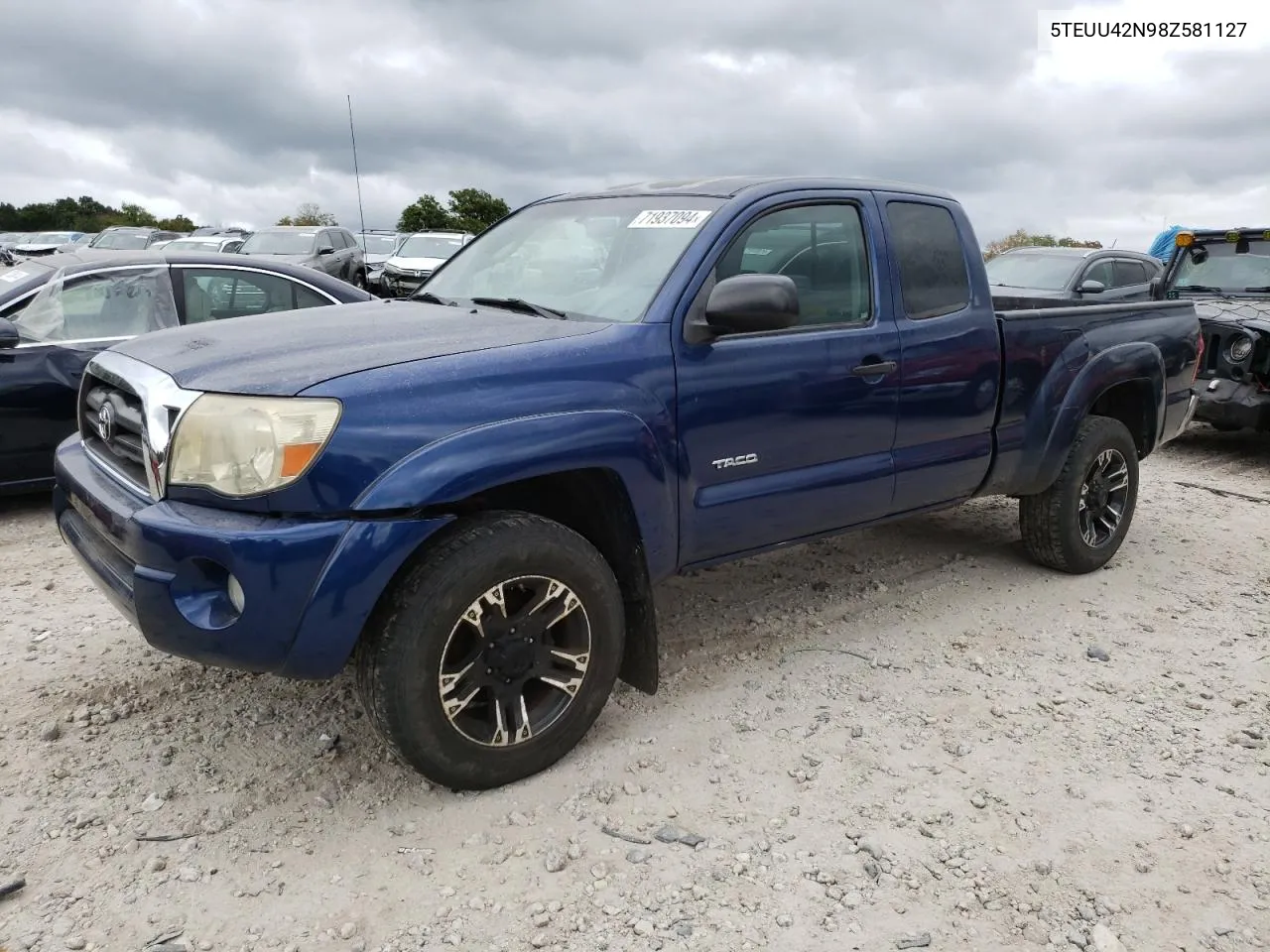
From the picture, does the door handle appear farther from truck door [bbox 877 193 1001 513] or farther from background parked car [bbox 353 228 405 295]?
background parked car [bbox 353 228 405 295]

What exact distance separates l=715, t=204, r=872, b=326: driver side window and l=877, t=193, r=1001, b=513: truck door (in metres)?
0.16

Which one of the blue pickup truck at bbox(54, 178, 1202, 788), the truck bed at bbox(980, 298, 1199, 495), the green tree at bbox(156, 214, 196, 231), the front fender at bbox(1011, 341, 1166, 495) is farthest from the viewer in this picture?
the green tree at bbox(156, 214, 196, 231)

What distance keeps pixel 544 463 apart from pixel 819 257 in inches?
61.8

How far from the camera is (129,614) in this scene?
2.68 meters

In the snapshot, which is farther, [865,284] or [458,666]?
[865,284]

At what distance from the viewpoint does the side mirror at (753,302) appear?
10.1 ft

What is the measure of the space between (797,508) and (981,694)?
985 mm

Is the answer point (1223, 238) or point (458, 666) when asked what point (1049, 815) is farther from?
point (1223, 238)

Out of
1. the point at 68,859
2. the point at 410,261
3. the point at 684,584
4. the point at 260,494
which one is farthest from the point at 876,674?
the point at 410,261

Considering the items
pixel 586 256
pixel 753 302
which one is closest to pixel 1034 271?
pixel 586 256

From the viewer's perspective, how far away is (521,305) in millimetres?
3475

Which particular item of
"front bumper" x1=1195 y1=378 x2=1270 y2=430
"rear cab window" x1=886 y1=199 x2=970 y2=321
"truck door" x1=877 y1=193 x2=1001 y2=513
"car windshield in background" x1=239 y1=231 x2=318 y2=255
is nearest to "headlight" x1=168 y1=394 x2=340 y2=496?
"truck door" x1=877 y1=193 x2=1001 y2=513

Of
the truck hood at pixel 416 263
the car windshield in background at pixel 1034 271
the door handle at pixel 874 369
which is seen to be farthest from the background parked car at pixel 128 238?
the door handle at pixel 874 369

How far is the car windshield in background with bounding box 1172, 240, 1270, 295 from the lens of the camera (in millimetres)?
8469
